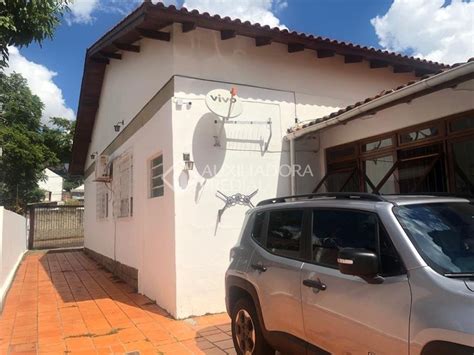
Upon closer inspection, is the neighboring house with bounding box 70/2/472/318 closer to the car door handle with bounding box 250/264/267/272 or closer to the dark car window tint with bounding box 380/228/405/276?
the car door handle with bounding box 250/264/267/272

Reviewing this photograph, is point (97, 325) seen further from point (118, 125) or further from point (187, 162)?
point (118, 125)

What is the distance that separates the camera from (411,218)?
289 centimetres

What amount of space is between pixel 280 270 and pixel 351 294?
3.19 feet

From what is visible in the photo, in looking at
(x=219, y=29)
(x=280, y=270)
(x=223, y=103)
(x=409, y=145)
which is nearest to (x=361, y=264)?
(x=280, y=270)

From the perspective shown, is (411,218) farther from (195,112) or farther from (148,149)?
(148,149)

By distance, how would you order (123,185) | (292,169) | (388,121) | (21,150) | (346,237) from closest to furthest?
(346,237), (388,121), (292,169), (123,185), (21,150)

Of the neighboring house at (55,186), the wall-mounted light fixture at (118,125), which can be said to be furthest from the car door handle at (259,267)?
the neighboring house at (55,186)

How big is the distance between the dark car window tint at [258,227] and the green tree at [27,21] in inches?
157

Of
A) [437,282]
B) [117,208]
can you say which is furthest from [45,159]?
[437,282]

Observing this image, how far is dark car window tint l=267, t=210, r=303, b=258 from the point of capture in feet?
12.4

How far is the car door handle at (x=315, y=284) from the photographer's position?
3.16 meters

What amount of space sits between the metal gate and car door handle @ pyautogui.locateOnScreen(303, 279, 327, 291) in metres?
20.9

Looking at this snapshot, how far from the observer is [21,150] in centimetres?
2534

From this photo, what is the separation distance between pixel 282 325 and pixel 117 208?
8694 millimetres
